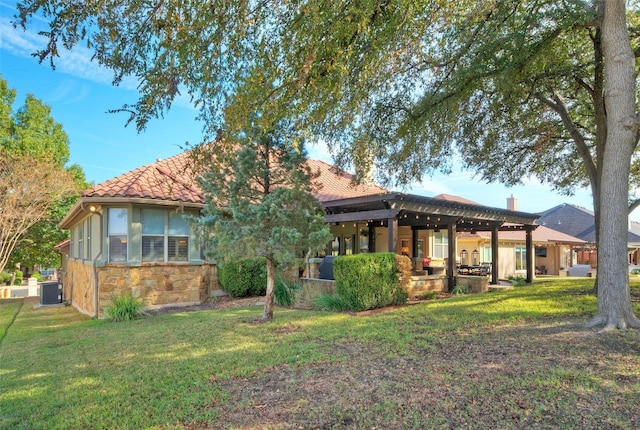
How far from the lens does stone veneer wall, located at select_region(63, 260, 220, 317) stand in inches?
419

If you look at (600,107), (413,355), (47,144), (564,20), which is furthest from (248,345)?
(47,144)

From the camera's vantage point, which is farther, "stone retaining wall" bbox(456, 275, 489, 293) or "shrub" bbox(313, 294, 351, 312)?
"stone retaining wall" bbox(456, 275, 489, 293)

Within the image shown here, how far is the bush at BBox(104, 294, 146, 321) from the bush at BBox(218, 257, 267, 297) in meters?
2.84

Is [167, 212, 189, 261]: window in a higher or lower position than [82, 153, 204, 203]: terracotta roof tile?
lower

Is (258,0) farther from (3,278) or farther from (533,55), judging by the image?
(3,278)

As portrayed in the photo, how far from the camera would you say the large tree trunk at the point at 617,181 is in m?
5.75

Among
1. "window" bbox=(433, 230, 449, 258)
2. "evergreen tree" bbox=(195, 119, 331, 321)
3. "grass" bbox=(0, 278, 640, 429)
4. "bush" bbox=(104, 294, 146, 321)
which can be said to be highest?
"evergreen tree" bbox=(195, 119, 331, 321)

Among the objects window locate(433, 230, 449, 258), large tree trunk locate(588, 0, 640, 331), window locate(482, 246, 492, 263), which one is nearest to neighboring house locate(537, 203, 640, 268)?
window locate(482, 246, 492, 263)

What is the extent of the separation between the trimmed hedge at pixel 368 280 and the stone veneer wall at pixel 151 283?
4.86m

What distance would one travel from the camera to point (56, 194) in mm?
18609

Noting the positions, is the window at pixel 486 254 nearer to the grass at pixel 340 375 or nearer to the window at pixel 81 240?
the grass at pixel 340 375

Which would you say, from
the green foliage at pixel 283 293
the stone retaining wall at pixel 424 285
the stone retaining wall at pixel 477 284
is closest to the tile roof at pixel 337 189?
the stone retaining wall at pixel 424 285

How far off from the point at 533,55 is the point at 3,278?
114ft

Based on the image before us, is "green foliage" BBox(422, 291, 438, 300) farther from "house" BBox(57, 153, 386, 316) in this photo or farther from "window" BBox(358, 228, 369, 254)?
"window" BBox(358, 228, 369, 254)
